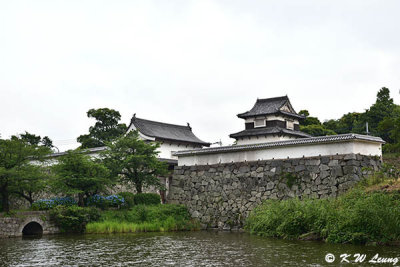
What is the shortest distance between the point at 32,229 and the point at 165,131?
15995 millimetres

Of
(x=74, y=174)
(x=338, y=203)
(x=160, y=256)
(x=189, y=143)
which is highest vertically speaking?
(x=189, y=143)

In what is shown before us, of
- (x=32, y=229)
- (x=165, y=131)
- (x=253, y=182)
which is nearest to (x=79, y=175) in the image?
(x=32, y=229)

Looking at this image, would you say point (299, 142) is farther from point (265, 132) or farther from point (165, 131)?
point (165, 131)

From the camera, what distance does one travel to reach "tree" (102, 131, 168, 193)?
27672 mm

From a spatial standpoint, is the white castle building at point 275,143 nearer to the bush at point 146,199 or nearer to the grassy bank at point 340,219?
the grassy bank at point 340,219

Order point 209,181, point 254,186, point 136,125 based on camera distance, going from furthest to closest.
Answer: point 136,125 → point 209,181 → point 254,186

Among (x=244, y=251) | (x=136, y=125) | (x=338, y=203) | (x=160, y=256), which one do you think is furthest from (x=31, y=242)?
(x=136, y=125)

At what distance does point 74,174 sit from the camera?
25.3 m

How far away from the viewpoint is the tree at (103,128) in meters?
48.3

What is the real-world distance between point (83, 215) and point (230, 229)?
770cm

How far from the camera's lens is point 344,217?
56.2ft

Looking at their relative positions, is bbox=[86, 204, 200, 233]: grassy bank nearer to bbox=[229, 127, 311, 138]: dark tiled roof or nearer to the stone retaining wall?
the stone retaining wall

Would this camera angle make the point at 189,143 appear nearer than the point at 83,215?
No

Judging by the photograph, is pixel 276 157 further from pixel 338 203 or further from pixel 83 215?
pixel 83 215
